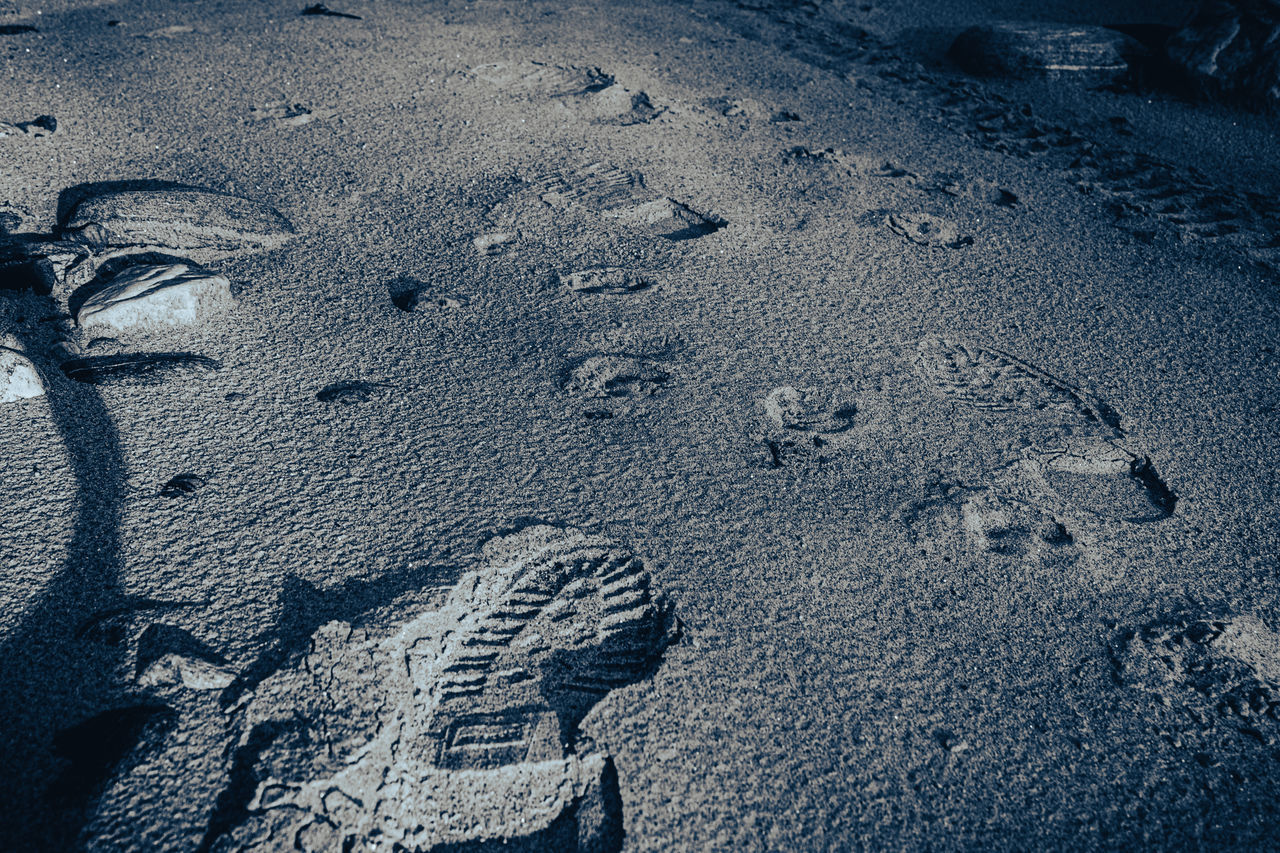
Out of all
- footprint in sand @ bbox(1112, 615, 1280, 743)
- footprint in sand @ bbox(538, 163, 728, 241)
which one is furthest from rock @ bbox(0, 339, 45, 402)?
footprint in sand @ bbox(1112, 615, 1280, 743)

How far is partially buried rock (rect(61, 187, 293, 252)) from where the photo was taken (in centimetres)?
220

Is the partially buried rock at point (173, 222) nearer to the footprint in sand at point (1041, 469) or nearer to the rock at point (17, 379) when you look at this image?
the rock at point (17, 379)

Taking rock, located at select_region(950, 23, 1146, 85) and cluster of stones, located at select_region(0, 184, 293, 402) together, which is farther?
rock, located at select_region(950, 23, 1146, 85)

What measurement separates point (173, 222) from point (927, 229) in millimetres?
2335

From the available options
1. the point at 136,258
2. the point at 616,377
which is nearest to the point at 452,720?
the point at 616,377

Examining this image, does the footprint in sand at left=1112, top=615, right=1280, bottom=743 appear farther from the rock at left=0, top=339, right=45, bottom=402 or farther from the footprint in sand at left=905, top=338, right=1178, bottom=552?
the rock at left=0, top=339, right=45, bottom=402

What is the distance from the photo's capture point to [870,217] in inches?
101

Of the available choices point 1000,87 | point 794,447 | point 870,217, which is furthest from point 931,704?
point 1000,87

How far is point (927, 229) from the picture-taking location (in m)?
2.52

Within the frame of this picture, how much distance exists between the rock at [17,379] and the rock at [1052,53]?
12.8 feet

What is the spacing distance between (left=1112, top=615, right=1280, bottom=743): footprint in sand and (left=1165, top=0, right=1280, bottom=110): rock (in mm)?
3030

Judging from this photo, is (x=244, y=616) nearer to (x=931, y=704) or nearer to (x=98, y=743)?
(x=98, y=743)

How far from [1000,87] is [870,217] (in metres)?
1.59

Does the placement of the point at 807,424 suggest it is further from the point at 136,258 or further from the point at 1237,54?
the point at 1237,54
